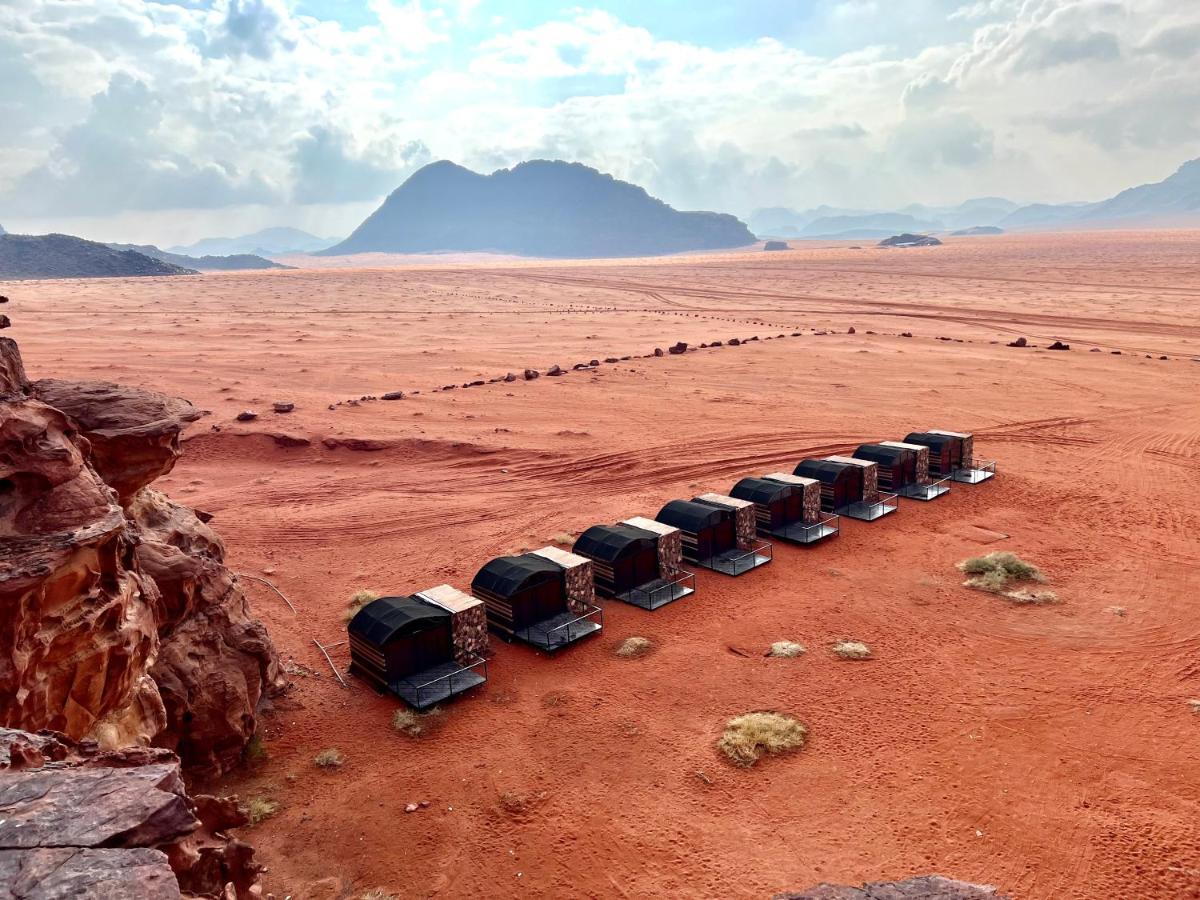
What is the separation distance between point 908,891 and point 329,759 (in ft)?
37.5

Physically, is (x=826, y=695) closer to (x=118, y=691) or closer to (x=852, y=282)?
(x=118, y=691)

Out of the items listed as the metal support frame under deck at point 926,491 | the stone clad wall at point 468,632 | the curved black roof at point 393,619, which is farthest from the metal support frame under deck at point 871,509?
the curved black roof at point 393,619

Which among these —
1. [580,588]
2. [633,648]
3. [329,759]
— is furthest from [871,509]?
[329,759]

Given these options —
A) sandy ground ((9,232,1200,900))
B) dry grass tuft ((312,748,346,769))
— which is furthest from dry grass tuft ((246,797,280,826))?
dry grass tuft ((312,748,346,769))

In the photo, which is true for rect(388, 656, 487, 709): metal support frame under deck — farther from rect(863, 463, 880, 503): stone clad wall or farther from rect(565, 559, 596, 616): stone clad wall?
rect(863, 463, 880, 503): stone clad wall

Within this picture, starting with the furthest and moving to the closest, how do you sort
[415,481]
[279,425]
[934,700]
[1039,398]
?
[1039,398] < [279,425] < [415,481] < [934,700]

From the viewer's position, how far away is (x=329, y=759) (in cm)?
1594

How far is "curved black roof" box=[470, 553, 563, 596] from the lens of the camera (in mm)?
20828

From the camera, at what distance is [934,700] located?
17500 millimetres

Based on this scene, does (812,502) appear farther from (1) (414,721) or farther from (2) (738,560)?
(1) (414,721)

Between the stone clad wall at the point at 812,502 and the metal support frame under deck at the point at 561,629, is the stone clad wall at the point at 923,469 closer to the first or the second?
the stone clad wall at the point at 812,502

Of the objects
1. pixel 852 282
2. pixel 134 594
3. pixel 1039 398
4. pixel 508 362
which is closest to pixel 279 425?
pixel 508 362

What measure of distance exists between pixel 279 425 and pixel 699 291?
10330 cm

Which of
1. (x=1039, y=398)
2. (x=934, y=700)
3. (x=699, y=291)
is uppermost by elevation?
(x=699, y=291)
